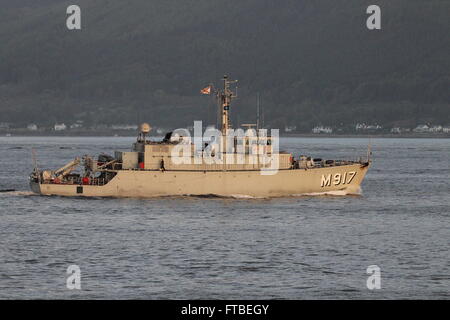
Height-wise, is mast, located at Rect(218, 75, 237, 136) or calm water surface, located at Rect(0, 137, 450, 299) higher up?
mast, located at Rect(218, 75, 237, 136)

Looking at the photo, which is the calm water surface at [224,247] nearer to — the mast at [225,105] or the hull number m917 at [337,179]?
the hull number m917 at [337,179]

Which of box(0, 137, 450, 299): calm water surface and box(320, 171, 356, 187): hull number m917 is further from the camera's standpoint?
box(320, 171, 356, 187): hull number m917

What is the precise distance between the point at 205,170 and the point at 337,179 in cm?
1188

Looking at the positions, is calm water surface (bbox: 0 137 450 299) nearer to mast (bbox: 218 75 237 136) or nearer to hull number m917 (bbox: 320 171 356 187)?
hull number m917 (bbox: 320 171 356 187)

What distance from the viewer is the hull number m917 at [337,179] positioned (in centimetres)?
7919

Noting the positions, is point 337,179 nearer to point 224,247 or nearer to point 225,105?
point 225,105

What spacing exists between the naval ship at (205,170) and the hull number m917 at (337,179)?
0.21m


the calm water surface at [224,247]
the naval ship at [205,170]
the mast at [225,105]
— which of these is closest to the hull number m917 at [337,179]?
the naval ship at [205,170]

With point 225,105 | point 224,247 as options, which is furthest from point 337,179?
point 224,247

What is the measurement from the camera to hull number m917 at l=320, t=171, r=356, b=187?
79.2m

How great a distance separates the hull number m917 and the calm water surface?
136 centimetres

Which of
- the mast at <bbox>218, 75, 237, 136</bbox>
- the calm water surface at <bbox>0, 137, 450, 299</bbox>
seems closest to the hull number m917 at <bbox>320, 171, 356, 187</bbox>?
the calm water surface at <bbox>0, 137, 450, 299</bbox>

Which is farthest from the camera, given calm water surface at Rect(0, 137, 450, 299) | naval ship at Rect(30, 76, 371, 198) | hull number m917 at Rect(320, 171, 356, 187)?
hull number m917 at Rect(320, 171, 356, 187)

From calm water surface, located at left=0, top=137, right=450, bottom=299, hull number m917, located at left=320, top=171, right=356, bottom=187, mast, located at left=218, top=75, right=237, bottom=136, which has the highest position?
mast, located at left=218, top=75, right=237, bottom=136
